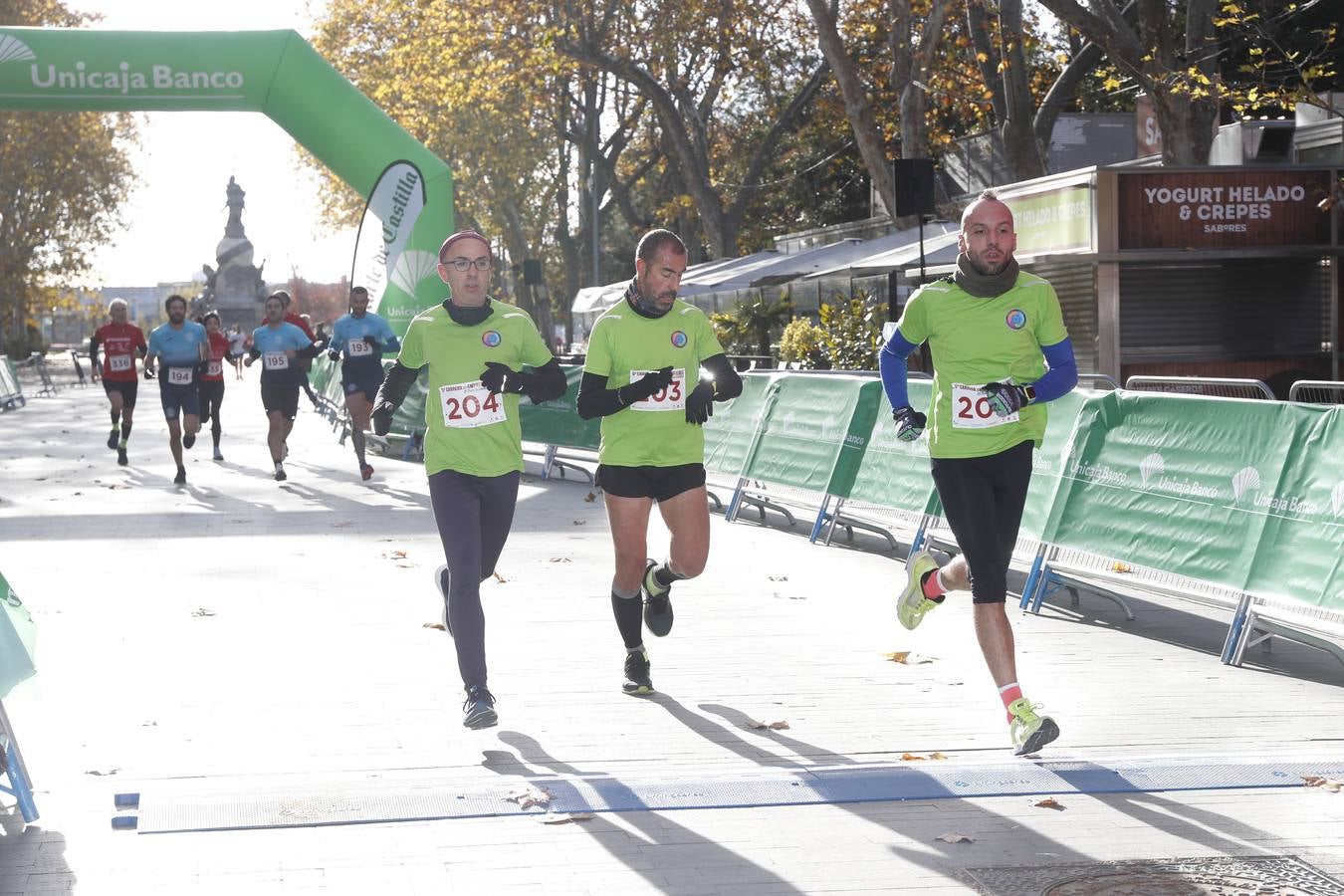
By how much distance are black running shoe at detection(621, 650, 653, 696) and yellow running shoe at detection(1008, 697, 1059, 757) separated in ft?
5.70

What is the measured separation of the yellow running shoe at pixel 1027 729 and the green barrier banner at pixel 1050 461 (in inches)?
138

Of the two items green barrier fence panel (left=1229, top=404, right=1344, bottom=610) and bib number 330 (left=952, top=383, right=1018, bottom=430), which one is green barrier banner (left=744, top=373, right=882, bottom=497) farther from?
bib number 330 (left=952, top=383, right=1018, bottom=430)

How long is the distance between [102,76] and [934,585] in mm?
16999

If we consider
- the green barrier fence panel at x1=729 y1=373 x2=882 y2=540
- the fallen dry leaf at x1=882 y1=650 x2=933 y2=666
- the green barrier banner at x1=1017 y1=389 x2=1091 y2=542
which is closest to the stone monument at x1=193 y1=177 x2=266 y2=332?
the green barrier fence panel at x1=729 y1=373 x2=882 y2=540

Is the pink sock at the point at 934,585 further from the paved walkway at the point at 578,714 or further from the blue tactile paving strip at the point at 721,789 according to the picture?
the blue tactile paving strip at the point at 721,789

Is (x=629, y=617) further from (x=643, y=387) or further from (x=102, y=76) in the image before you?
(x=102, y=76)

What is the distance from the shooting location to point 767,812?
5617 millimetres

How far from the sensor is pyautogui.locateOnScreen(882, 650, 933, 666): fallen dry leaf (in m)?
8.30

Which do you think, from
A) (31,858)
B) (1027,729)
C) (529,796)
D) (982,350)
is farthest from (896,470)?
(31,858)

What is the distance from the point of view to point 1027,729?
20.4ft

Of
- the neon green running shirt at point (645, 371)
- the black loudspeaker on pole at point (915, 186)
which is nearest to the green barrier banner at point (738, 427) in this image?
the black loudspeaker on pole at point (915, 186)

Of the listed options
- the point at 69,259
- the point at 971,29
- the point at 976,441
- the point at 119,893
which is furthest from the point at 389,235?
the point at 69,259

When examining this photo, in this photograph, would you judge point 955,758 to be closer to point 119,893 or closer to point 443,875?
point 443,875

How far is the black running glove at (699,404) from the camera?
Result: 7090 mm
